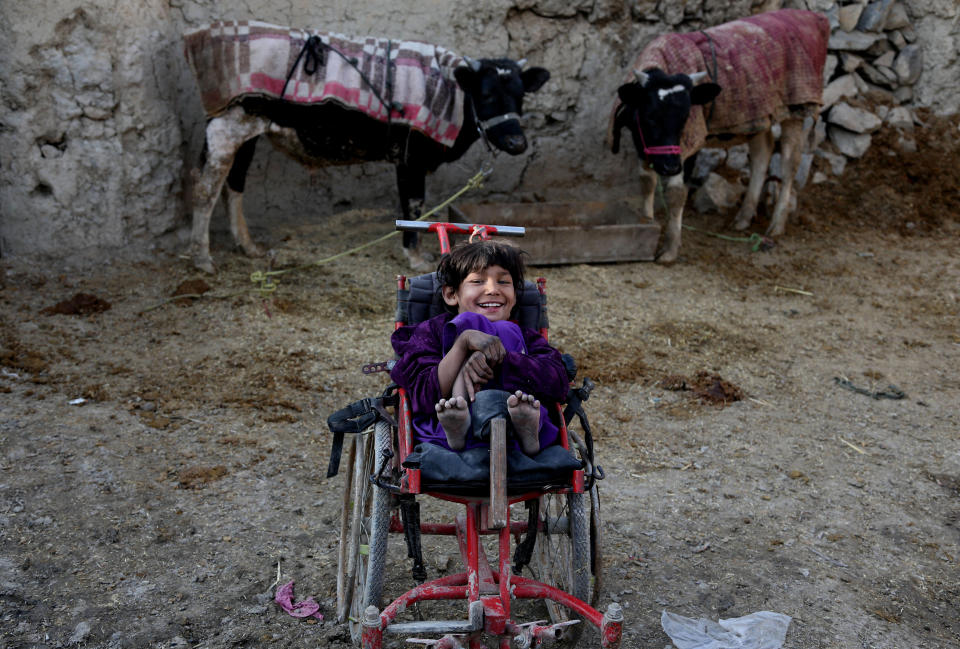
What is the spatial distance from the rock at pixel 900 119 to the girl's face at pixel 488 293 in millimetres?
8066

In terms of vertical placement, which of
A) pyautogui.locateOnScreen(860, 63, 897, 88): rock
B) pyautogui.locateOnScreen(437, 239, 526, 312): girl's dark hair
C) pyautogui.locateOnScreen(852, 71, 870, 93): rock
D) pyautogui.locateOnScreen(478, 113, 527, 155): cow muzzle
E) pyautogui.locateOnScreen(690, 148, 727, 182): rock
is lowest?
pyautogui.locateOnScreen(437, 239, 526, 312): girl's dark hair

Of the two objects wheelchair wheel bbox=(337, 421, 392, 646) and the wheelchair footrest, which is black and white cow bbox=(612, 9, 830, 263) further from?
the wheelchair footrest

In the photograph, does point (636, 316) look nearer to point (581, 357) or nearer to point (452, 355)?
point (581, 357)

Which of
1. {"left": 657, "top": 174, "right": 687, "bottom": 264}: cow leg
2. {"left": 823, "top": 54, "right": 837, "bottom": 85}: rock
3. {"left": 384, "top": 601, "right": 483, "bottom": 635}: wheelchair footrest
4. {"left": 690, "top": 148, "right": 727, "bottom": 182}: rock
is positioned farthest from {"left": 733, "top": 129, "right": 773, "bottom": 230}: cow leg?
{"left": 384, "top": 601, "right": 483, "bottom": 635}: wheelchair footrest

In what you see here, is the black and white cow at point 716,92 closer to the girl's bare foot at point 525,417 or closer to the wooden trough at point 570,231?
the wooden trough at point 570,231

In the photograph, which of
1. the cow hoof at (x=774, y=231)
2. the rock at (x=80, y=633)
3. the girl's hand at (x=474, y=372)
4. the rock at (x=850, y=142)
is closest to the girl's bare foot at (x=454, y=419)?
the girl's hand at (x=474, y=372)

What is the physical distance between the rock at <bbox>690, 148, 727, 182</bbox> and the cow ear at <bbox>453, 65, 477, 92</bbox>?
3375 mm

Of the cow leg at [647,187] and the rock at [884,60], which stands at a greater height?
the rock at [884,60]

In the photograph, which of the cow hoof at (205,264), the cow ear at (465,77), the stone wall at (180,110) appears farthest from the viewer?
the cow hoof at (205,264)

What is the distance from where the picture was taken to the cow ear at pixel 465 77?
589 cm

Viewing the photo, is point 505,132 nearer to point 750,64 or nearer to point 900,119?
point 750,64

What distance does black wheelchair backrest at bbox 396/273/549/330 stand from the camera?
282 cm

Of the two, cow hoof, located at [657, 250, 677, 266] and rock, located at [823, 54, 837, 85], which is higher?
rock, located at [823, 54, 837, 85]

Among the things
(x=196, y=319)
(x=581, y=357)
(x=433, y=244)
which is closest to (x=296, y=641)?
(x=581, y=357)
